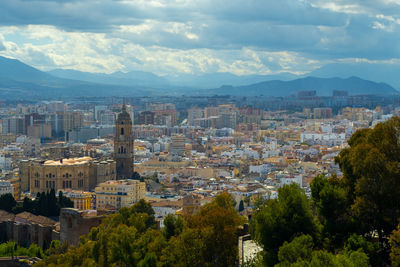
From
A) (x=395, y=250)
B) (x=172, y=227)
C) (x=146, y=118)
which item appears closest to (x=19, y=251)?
(x=172, y=227)

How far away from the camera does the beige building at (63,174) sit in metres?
36.6

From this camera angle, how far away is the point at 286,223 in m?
12.6

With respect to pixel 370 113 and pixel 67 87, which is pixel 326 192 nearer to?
pixel 370 113

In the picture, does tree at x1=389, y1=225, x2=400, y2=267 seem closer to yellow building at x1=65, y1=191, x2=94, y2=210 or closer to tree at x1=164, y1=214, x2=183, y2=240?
tree at x1=164, y1=214, x2=183, y2=240

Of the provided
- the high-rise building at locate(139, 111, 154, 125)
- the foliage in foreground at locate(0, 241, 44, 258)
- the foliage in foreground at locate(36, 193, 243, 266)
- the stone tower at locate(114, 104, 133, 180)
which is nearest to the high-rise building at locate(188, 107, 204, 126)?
the high-rise building at locate(139, 111, 154, 125)

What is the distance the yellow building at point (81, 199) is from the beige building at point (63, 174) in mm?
3098

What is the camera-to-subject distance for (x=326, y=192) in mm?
13125

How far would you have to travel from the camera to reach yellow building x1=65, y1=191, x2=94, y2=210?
31.9m

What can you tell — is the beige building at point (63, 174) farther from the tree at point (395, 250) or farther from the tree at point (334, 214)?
the tree at point (395, 250)

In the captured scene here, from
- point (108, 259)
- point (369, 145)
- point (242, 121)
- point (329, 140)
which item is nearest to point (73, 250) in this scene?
point (108, 259)

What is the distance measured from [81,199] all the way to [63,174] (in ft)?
15.2

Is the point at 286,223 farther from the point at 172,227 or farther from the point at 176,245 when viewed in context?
the point at 172,227

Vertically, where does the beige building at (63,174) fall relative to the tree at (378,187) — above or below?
below

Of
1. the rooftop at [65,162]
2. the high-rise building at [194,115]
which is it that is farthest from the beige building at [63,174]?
the high-rise building at [194,115]
